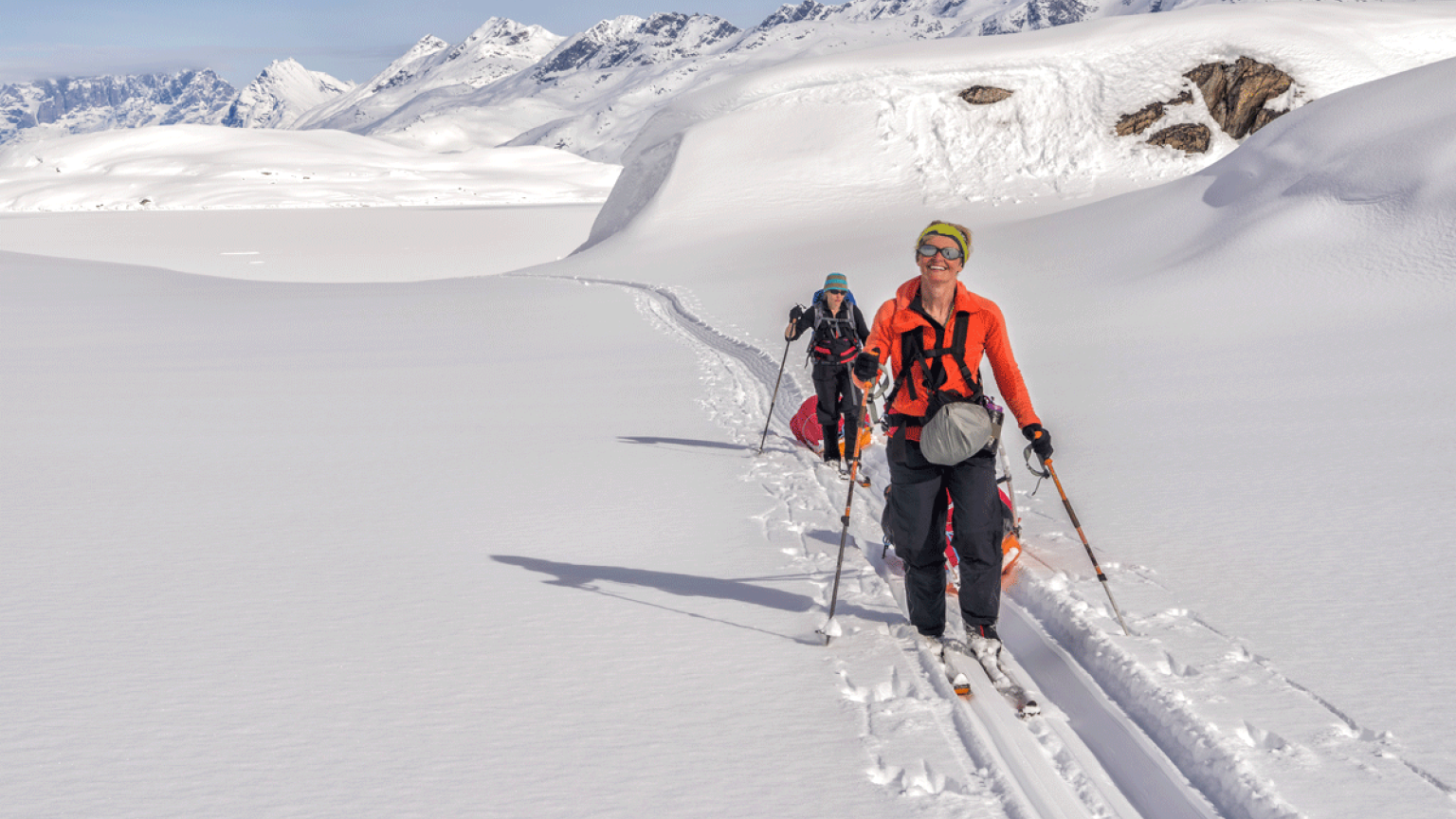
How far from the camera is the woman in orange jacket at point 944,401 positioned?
4094mm

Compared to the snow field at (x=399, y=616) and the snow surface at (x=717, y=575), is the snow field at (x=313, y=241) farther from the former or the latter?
the snow field at (x=399, y=616)

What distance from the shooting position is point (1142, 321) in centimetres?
1341

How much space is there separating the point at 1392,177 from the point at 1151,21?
33.6m

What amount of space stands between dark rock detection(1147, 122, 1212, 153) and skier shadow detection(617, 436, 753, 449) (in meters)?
35.6

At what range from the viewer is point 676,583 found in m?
5.39

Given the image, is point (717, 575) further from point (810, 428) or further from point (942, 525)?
point (810, 428)

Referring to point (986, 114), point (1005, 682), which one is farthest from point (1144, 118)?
point (1005, 682)

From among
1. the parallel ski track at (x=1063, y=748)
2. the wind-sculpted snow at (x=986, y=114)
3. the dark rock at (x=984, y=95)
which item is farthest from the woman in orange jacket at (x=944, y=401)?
the dark rock at (x=984, y=95)

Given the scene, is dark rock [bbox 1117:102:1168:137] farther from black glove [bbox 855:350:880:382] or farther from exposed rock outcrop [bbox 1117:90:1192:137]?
black glove [bbox 855:350:880:382]

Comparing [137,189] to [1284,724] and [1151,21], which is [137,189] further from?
[1284,724]

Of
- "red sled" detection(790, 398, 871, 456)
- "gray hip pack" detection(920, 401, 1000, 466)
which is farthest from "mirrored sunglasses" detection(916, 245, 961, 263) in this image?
"red sled" detection(790, 398, 871, 456)

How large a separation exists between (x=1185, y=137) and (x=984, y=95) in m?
8.00

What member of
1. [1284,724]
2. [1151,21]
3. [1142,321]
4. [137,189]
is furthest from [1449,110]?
[137,189]

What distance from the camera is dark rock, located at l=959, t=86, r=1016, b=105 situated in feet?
135
